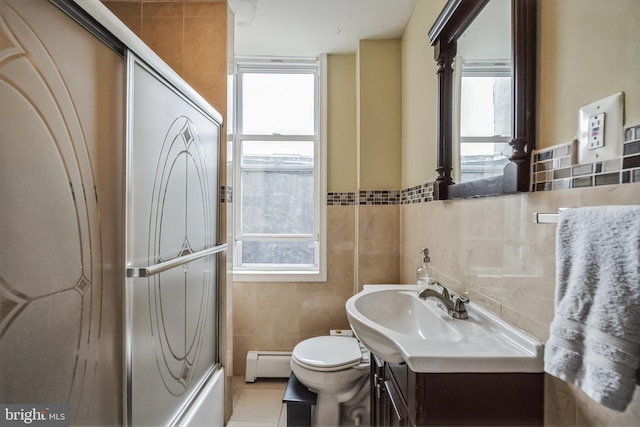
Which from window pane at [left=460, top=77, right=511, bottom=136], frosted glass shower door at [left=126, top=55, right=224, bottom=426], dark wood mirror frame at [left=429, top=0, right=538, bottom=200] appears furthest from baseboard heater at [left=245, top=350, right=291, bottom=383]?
window pane at [left=460, top=77, right=511, bottom=136]

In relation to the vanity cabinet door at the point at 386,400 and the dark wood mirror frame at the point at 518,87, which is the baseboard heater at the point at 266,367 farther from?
the dark wood mirror frame at the point at 518,87

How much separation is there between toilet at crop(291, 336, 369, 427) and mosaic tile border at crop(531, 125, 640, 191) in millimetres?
1309

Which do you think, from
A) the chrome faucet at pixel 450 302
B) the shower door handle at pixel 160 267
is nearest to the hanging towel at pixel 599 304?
the chrome faucet at pixel 450 302

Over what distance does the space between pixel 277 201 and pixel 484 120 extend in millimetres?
1602

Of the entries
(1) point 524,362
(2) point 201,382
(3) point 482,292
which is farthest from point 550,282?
(2) point 201,382

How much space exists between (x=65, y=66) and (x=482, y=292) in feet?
4.61

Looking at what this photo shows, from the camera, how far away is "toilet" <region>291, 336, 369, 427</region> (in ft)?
5.24

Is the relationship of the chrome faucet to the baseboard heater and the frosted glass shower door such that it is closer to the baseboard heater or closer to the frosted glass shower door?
the frosted glass shower door

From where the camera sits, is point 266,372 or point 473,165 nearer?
point 473,165

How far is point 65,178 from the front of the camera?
73 centimetres

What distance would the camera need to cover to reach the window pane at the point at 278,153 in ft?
7.72

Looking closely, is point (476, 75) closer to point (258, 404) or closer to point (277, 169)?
point (277, 169)

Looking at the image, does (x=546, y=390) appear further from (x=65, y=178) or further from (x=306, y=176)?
(x=306, y=176)

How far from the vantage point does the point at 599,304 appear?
0.49 metres
